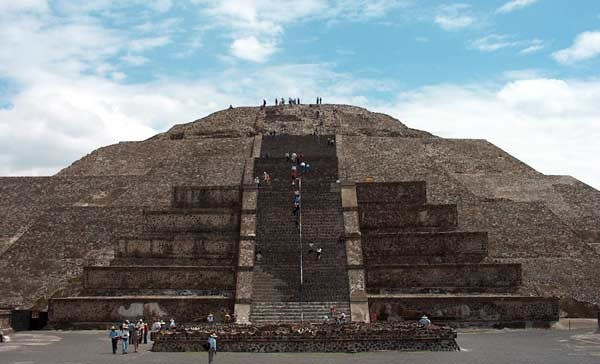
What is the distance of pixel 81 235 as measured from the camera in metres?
26.5

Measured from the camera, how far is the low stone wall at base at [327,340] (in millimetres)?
15984

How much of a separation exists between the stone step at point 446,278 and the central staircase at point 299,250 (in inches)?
48.4

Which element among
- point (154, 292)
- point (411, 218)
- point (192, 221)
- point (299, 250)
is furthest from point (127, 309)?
point (411, 218)

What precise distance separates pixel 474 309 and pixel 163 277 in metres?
8.22

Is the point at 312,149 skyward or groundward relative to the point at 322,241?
skyward

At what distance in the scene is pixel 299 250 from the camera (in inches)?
890

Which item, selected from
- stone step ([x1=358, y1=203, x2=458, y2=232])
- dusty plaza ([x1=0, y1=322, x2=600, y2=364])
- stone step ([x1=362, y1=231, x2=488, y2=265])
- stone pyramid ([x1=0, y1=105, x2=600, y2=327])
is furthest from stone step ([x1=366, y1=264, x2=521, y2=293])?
stone step ([x1=358, y1=203, x2=458, y2=232])

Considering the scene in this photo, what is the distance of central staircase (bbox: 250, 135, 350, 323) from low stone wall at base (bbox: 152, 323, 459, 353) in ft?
11.5

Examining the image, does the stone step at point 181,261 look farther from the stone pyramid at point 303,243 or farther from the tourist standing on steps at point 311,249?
the tourist standing on steps at point 311,249

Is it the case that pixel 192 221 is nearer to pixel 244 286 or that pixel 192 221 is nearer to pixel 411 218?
pixel 244 286

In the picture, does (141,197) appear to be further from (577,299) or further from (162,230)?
(577,299)

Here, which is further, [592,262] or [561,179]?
[561,179]

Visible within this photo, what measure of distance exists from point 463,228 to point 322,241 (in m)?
5.69

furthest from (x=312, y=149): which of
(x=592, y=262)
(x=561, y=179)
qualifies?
(x=592, y=262)
